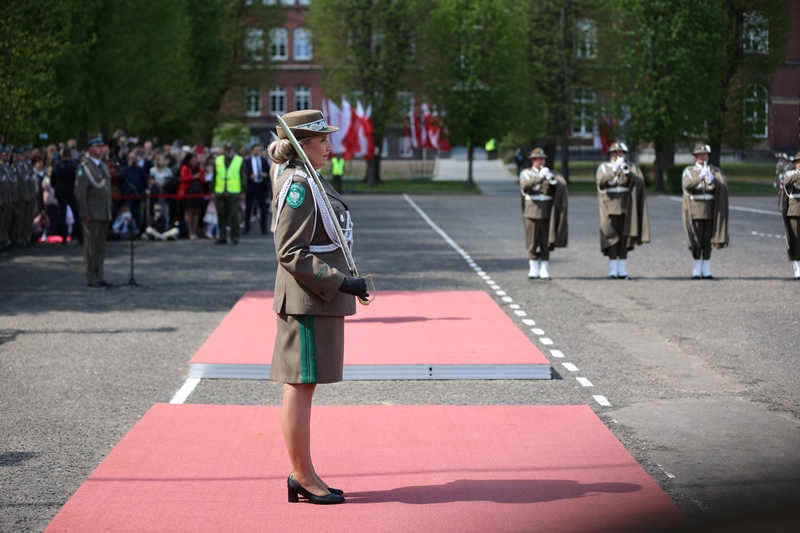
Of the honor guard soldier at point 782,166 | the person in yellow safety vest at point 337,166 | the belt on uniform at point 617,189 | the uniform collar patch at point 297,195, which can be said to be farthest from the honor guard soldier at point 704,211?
the person in yellow safety vest at point 337,166

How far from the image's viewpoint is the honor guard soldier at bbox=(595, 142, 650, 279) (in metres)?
17.9

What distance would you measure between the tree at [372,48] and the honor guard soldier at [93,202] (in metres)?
46.4

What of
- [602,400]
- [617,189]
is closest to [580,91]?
[617,189]

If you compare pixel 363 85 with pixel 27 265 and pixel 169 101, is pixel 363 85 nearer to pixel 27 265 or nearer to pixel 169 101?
pixel 169 101

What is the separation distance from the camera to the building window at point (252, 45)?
64.9m

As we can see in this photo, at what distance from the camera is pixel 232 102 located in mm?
71375

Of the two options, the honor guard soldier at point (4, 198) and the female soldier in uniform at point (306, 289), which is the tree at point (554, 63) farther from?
the female soldier in uniform at point (306, 289)

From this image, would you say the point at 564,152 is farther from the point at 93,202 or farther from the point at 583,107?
the point at 93,202

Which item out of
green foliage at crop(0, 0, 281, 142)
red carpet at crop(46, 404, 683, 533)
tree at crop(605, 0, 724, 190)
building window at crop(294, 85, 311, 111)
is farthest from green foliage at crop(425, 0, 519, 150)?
red carpet at crop(46, 404, 683, 533)

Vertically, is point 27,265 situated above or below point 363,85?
below

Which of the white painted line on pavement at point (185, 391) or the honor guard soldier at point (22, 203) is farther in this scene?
the honor guard soldier at point (22, 203)

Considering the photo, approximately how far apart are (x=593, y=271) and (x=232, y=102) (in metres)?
54.9

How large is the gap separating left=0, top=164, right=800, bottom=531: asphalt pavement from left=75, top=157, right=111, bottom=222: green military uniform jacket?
3.88ft

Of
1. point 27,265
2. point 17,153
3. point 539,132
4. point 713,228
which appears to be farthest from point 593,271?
point 539,132
